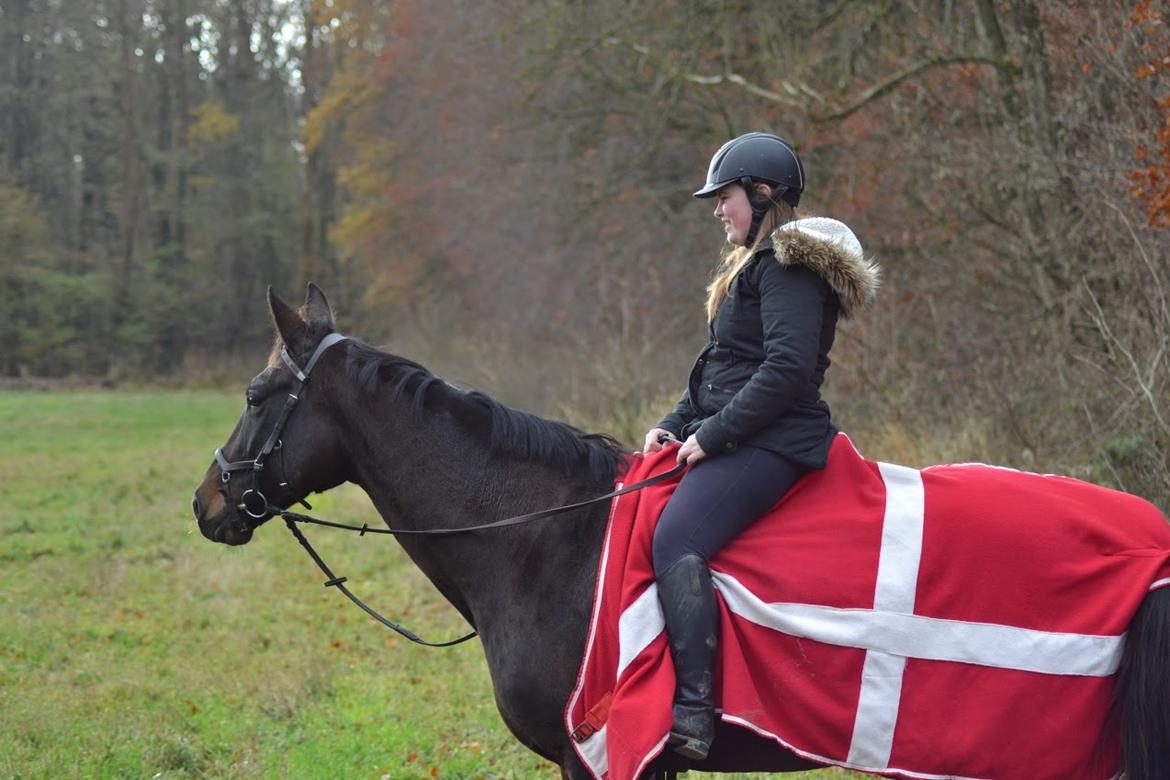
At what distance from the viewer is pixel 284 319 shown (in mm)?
4109

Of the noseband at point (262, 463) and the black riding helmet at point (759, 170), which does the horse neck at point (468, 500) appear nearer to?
the noseband at point (262, 463)

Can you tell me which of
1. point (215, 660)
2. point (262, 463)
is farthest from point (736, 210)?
point (215, 660)

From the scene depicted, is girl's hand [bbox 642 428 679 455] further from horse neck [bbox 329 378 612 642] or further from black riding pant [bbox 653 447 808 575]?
black riding pant [bbox 653 447 808 575]

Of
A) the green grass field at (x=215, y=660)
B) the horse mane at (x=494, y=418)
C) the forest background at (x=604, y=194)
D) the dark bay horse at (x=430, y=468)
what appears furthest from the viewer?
the forest background at (x=604, y=194)

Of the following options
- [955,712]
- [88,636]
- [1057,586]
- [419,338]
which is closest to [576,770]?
[955,712]

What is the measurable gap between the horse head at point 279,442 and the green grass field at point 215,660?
0.43 meters

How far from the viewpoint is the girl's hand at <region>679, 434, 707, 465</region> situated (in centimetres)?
366

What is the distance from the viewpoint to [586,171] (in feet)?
65.6

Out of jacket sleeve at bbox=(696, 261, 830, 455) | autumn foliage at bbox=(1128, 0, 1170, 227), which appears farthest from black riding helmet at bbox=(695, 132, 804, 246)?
autumn foliage at bbox=(1128, 0, 1170, 227)

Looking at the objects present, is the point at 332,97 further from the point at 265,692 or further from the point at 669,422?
the point at 669,422

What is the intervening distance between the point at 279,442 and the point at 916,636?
2.38 meters

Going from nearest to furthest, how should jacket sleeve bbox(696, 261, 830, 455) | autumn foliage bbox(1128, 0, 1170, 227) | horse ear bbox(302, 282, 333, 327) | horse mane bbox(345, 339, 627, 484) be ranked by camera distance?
1. jacket sleeve bbox(696, 261, 830, 455)
2. horse mane bbox(345, 339, 627, 484)
3. horse ear bbox(302, 282, 333, 327)
4. autumn foliage bbox(1128, 0, 1170, 227)

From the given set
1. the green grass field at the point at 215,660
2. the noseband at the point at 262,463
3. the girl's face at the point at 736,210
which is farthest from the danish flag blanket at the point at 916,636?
the green grass field at the point at 215,660

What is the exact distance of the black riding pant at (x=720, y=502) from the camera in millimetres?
3549
